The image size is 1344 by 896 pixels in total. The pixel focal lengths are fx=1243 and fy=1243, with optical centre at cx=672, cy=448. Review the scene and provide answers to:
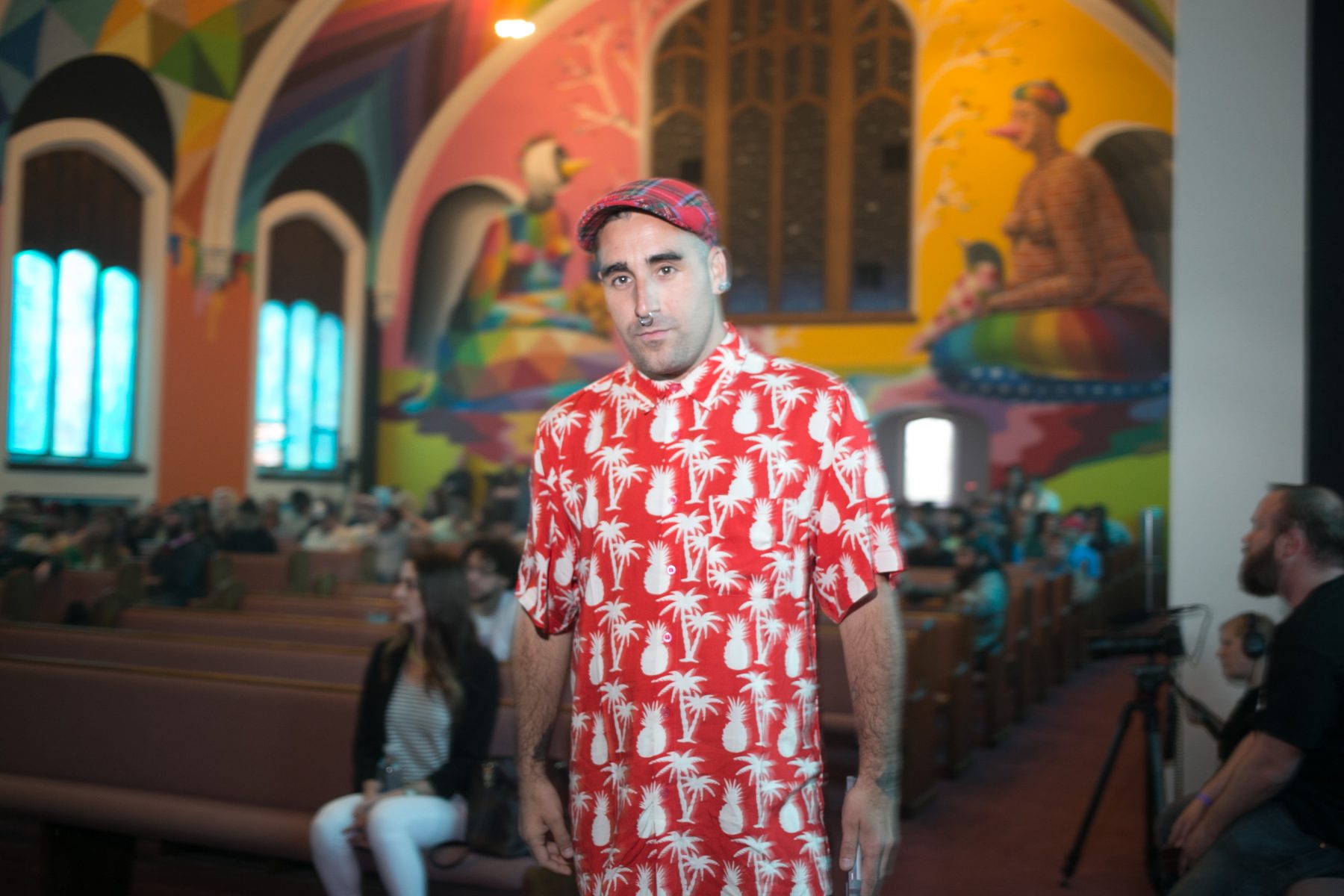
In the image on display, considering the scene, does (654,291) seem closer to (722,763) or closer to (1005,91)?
(722,763)

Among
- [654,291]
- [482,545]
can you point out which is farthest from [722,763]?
[482,545]

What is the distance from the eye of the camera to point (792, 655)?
1.43 meters

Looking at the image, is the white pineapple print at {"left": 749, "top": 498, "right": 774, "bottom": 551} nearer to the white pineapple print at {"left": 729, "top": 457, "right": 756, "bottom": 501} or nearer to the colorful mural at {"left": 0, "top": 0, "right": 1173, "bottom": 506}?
the white pineapple print at {"left": 729, "top": 457, "right": 756, "bottom": 501}

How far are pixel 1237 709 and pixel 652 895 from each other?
2.45m

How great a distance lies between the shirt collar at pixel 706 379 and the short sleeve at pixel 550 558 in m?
0.16

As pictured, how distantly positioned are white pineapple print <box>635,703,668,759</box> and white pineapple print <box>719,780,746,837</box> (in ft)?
0.28

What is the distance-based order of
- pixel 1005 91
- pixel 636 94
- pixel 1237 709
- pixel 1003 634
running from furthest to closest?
1. pixel 636 94
2. pixel 1005 91
3. pixel 1003 634
4. pixel 1237 709

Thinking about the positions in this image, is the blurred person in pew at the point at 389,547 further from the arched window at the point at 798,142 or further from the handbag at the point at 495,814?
the arched window at the point at 798,142

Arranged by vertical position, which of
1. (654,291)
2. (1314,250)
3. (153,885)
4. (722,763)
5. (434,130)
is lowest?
(153,885)

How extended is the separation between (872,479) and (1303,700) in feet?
5.09

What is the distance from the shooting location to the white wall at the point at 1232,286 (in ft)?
12.7

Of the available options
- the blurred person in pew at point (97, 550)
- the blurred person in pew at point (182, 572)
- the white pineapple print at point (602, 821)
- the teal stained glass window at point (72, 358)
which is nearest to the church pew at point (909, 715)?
the white pineapple print at point (602, 821)

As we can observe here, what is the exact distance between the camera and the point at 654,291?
1471 millimetres

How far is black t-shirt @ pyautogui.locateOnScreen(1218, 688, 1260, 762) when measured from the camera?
3201 mm
